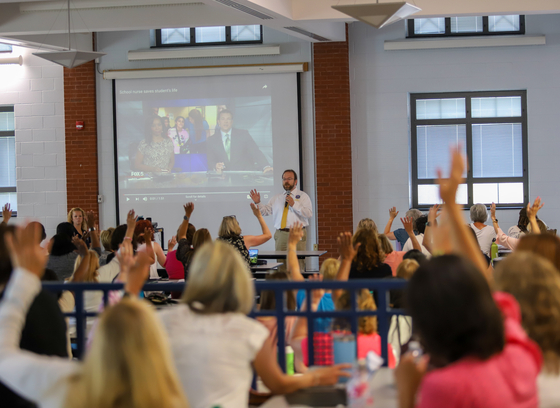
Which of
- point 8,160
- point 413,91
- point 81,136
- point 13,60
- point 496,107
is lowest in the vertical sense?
point 8,160

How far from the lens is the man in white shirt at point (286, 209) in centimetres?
770

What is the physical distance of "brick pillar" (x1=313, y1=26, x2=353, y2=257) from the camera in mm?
8195

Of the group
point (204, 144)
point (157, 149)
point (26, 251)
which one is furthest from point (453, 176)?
point (157, 149)

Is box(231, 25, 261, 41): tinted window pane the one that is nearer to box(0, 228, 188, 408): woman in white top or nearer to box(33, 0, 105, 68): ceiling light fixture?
box(33, 0, 105, 68): ceiling light fixture

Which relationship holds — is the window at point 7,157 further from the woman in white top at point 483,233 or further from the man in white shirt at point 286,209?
the woman in white top at point 483,233

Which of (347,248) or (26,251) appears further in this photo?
(347,248)

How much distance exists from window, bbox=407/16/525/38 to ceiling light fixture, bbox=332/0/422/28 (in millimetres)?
3267

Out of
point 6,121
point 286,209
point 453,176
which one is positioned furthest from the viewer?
point 6,121

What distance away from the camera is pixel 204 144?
846cm

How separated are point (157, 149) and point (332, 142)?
2589mm

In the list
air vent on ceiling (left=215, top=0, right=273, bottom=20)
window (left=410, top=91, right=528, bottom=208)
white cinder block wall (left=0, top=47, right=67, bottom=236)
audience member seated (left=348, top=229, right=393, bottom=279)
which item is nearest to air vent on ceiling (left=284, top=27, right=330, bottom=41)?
air vent on ceiling (left=215, top=0, right=273, bottom=20)

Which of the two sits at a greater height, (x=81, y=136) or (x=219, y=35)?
(x=219, y=35)

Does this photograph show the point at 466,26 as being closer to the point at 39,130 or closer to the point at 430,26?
the point at 430,26

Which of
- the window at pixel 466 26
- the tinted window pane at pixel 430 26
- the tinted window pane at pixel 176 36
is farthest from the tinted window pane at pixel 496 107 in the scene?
the tinted window pane at pixel 176 36
